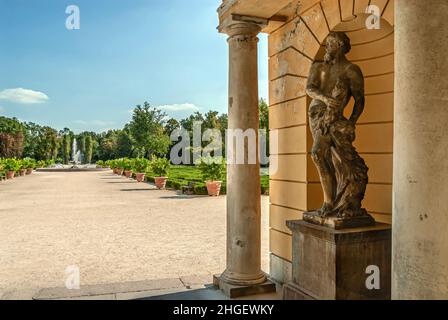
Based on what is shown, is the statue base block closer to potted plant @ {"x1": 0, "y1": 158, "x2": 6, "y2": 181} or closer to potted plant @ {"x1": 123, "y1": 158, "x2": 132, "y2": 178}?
potted plant @ {"x1": 0, "y1": 158, "x2": 6, "y2": 181}

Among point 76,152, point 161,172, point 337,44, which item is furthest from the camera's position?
point 76,152

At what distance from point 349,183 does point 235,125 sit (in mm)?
1963

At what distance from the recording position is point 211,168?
71.9 ft

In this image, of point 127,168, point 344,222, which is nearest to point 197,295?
point 344,222

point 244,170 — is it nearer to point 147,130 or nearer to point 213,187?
point 213,187

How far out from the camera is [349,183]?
407 cm

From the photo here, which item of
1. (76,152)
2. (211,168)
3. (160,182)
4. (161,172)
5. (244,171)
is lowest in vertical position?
(160,182)

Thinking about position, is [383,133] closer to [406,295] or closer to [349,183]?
[349,183]

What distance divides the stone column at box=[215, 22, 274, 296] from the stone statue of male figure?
125 centimetres

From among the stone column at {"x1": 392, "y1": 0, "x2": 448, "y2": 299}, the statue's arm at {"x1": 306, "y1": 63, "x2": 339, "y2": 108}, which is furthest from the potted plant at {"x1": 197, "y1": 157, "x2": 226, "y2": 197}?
the stone column at {"x1": 392, "y1": 0, "x2": 448, "y2": 299}

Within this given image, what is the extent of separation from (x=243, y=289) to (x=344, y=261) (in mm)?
1939

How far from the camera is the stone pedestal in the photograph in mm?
3861
